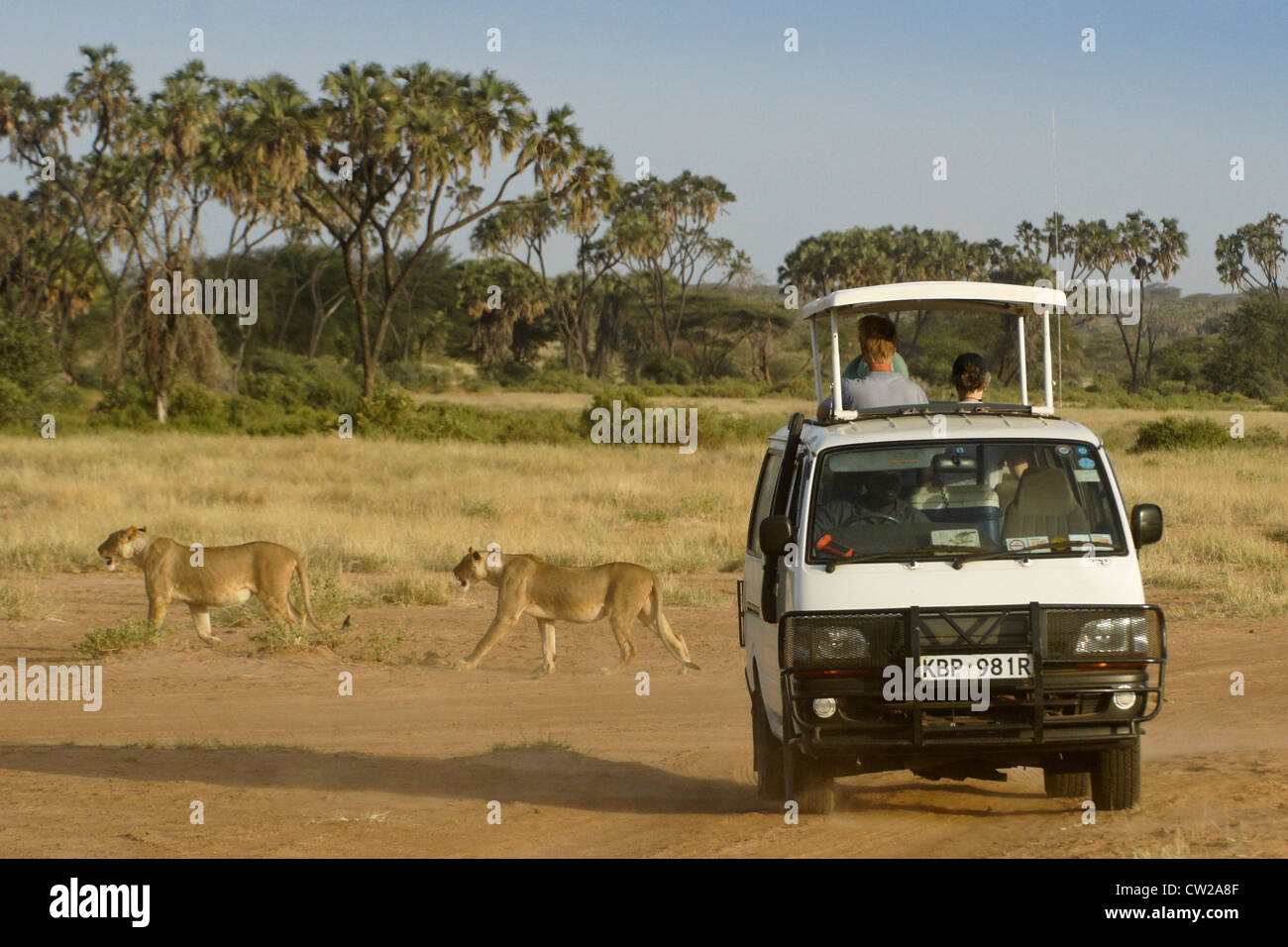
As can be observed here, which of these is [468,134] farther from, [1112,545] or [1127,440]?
[1112,545]

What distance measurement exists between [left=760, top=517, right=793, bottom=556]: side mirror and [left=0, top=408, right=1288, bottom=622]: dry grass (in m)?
8.00

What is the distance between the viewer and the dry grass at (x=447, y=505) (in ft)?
54.7

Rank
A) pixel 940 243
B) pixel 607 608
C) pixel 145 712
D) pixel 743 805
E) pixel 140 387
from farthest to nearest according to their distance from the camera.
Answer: pixel 940 243 < pixel 140 387 < pixel 607 608 < pixel 145 712 < pixel 743 805

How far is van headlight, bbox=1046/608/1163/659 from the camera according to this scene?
5.62 meters

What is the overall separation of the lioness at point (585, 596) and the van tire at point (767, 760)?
403 centimetres

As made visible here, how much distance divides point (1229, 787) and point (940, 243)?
71.9m

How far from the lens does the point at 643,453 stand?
106ft

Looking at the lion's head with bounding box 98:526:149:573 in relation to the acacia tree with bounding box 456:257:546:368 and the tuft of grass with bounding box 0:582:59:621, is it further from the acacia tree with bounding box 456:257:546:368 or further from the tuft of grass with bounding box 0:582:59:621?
the acacia tree with bounding box 456:257:546:368

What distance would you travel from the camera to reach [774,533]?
19.0ft

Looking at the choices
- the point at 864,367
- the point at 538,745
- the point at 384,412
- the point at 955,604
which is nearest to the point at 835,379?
the point at 864,367

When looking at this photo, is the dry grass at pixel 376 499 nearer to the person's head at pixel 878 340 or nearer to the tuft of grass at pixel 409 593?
the tuft of grass at pixel 409 593

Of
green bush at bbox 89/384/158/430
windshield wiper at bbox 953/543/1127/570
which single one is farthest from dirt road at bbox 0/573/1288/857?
green bush at bbox 89/384/158/430

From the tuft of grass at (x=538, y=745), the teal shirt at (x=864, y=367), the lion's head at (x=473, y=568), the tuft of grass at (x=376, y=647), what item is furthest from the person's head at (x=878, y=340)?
the tuft of grass at (x=376, y=647)

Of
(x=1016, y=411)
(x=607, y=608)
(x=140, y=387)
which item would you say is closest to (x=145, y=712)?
(x=607, y=608)
